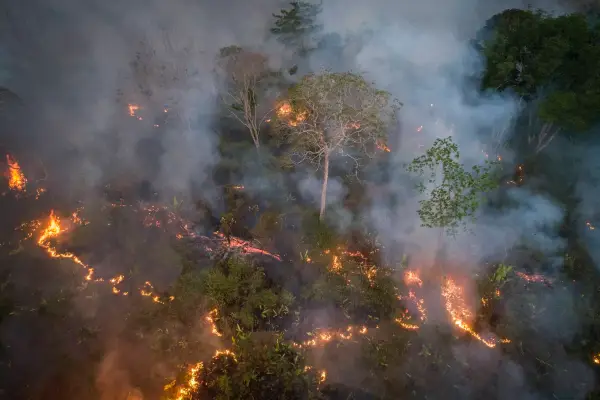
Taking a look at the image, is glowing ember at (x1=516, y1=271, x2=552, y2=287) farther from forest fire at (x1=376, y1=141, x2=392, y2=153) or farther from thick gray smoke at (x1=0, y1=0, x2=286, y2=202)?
thick gray smoke at (x1=0, y1=0, x2=286, y2=202)

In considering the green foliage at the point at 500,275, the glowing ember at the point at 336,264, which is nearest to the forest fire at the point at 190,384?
the glowing ember at the point at 336,264

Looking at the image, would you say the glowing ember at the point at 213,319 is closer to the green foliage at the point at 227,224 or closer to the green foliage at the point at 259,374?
the green foliage at the point at 259,374

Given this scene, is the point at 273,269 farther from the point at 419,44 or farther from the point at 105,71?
the point at 419,44

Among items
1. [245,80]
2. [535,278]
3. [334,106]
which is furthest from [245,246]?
[535,278]

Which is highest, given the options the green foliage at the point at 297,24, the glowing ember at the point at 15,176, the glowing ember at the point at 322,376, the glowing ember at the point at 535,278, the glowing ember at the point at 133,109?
the green foliage at the point at 297,24

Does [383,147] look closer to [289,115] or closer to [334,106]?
[334,106]

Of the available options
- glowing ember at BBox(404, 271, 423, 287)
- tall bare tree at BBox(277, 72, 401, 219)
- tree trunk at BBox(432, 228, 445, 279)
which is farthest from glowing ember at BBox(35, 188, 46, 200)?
tree trunk at BBox(432, 228, 445, 279)
